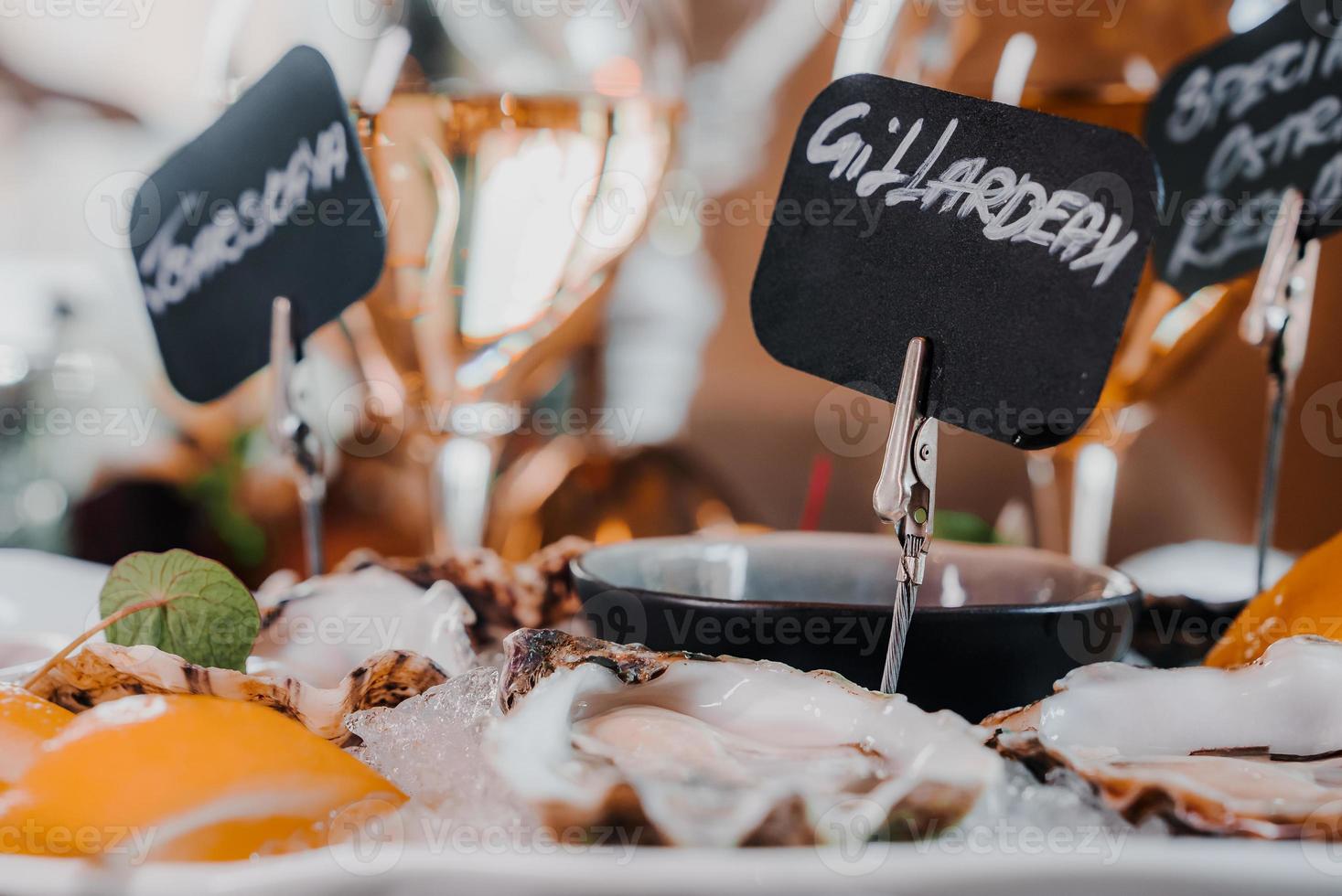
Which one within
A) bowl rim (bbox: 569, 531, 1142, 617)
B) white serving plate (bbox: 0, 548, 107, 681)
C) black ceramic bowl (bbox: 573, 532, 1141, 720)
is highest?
bowl rim (bbox: 569, 531, 1142, 617)

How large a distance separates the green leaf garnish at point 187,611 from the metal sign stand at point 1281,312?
42cm

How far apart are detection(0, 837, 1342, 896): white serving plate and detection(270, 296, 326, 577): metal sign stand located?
12.7 inches

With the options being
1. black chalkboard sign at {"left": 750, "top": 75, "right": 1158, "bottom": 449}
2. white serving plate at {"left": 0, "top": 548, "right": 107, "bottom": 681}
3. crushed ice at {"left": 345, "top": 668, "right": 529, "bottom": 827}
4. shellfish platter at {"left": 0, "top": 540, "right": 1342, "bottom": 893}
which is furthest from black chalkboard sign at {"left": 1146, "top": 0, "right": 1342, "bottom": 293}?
white serving plate at {"left": 0, "top": 548, "right": 107, "bottom": 681}

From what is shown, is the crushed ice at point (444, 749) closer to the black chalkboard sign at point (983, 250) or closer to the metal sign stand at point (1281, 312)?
the black chalkboard sign at point (983, 250)

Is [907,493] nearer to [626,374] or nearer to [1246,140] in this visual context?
[1246,140]

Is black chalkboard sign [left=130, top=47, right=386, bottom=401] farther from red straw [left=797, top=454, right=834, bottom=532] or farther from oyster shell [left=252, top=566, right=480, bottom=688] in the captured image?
red straw [left=797, top=454, right=834, bottom=532]

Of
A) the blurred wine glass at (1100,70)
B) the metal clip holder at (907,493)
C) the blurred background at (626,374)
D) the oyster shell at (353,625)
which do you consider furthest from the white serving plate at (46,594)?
the blurred wine glass at (1100,70)

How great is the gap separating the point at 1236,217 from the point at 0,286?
95cm

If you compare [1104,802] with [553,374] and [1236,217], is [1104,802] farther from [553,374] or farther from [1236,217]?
[553,374]

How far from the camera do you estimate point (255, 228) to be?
524mm

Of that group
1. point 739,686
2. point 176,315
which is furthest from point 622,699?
point 176,315

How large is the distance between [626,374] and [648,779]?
2.53 ft

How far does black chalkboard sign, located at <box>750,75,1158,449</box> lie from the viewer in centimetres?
36

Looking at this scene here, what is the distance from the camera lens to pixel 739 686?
0.30 meters
